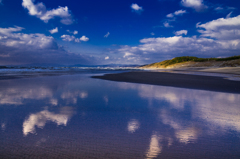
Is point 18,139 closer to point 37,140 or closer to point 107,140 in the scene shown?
point 37,140

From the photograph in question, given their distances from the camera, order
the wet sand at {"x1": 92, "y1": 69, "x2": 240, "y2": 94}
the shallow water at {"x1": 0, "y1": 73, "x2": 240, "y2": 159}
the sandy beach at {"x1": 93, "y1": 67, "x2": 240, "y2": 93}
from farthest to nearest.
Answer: the sandy beach at {"x1": 93, "y1": 67, "x2": 240, "y2": 93}
the wet sand at {"x1": 92, "y1": 69, "x2": 240, "y2": 94}
the shallow water at {"x1": 0, "y1": 73, "x2": 240, "y2": 159}

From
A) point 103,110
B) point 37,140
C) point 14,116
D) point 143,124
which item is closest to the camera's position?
point 37,140

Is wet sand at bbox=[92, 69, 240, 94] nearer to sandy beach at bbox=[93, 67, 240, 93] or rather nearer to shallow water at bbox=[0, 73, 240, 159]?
sandy beach at bbox=[93, 67, 240, 93]

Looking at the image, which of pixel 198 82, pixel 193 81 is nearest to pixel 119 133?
pixel 198 82

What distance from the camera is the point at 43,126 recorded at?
174 inches

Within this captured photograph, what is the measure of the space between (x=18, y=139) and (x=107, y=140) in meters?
2.22

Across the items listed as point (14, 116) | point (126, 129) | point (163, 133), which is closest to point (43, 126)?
point (14, 116)

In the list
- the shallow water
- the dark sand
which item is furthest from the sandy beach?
the shallow water

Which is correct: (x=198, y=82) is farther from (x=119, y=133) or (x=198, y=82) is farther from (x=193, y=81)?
(x=119, y=133)

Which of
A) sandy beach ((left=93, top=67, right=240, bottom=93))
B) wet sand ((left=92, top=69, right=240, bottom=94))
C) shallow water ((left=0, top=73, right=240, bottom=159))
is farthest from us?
sandy beach ((left=93, top=67, right=240, bottom=93))

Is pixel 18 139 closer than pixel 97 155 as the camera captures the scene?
No

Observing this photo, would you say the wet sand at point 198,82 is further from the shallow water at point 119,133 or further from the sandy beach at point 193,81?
the shallow water at point 119,133

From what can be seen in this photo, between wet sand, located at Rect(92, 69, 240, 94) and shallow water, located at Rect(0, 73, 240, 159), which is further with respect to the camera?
wet sand, located at Rect(92, 69, 240, 94)

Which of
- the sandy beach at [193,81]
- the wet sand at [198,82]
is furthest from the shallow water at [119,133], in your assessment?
the sandy beach at [193,81]
